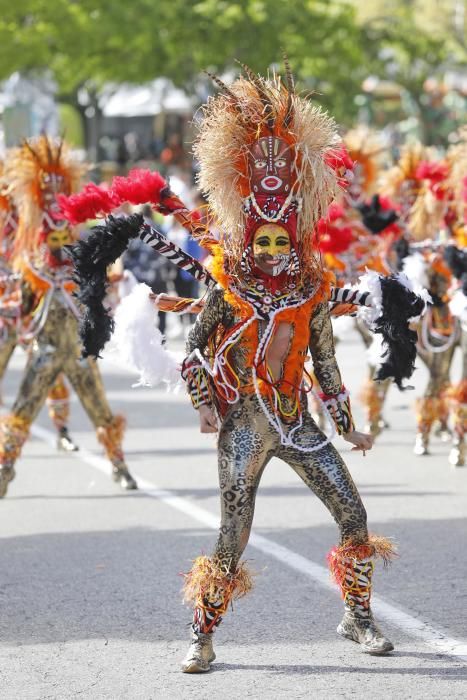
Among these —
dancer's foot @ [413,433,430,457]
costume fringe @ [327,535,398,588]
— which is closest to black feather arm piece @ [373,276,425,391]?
costume fringe @ [327,535,398,588]

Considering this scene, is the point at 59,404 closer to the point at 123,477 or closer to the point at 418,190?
the point at 123,477

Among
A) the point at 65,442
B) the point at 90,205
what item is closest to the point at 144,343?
the point at 90,205

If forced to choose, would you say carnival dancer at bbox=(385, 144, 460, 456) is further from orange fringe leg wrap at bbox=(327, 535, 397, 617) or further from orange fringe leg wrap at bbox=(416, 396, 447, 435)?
orange fringe leg wrap at bbox=(327, 535, 397, 617)

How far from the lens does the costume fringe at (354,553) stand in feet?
19.4

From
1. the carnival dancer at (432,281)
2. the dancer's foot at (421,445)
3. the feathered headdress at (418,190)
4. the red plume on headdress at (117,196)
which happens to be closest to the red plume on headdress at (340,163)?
the red plume on headdress at (117,196)

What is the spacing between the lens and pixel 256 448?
232 inches

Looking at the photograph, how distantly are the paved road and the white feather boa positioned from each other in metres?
1.10

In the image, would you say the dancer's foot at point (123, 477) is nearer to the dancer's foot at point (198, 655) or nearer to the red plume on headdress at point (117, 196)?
the red plume on headdress at point (117, 196)

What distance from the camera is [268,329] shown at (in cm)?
594

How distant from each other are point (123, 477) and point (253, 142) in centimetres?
461

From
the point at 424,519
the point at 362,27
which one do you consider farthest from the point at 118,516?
the point at 362,27

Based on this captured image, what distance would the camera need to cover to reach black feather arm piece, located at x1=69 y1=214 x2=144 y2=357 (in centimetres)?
614

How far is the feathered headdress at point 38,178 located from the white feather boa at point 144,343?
3365 mm

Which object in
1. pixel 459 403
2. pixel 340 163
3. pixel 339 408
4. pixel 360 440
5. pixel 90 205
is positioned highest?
pixel 340 163
